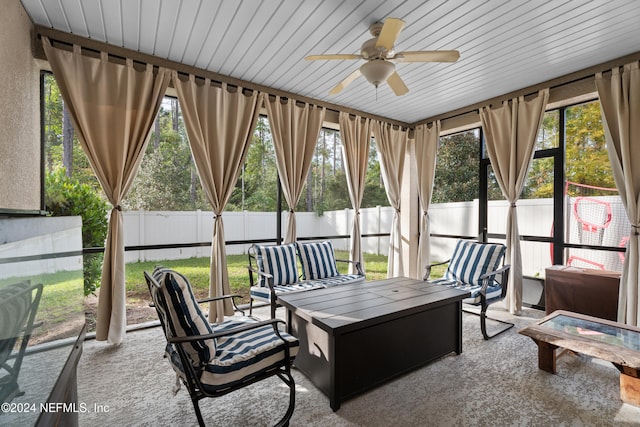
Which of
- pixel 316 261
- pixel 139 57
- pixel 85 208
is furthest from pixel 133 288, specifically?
pixel 139 57

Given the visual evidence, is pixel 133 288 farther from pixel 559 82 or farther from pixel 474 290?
pixel 559 82

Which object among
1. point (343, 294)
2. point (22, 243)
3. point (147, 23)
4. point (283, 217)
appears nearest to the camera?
point (22, 243)

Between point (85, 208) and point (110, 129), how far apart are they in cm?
88

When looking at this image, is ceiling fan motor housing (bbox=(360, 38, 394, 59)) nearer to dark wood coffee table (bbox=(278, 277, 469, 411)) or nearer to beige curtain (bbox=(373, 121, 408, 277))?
dark wood coffee table (bbox=(278, 277, 469, 411))

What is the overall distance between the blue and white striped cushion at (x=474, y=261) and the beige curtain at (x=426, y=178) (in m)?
1.08

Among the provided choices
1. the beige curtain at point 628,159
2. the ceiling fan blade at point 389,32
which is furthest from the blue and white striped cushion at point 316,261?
the beige curtain at point 628,159

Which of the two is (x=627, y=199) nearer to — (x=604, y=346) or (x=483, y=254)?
(x=483, y=254)

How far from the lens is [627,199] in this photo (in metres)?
3.05

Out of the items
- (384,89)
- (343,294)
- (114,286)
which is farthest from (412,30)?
(114,286)

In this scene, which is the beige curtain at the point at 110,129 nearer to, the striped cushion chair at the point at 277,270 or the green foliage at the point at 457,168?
the striped cushion chair at the point at 277,270

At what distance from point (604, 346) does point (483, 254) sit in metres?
1.66

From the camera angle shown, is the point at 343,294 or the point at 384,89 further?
the point at 384,89

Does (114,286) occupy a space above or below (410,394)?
above

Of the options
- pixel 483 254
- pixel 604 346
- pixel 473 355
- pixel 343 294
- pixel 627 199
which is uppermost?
pixel 627 199
